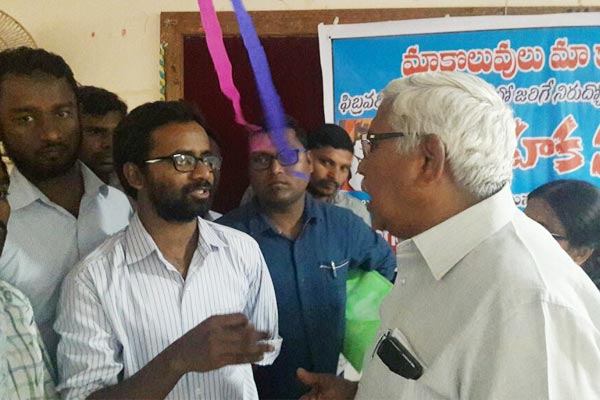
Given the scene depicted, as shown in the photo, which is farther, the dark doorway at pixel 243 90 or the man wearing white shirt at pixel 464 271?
the dark doorway at pixel 243 90

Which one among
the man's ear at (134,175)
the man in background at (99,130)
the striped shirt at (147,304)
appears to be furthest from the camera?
the man in background at (99,130)

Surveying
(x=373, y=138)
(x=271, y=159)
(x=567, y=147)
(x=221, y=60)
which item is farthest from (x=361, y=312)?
(x=567, y=147)

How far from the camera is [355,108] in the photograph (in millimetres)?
2725

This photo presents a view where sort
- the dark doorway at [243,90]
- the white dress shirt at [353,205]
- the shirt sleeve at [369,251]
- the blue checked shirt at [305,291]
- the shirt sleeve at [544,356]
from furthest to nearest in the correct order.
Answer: the dark doorway at [243,90], the white dress shirt at [353,205], the shirt sleeve at [369,251], the blue checked shirt at [305,291], the shirt sleeve at [544,356]

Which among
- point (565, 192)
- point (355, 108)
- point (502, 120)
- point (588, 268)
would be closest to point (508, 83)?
point (355, 108)

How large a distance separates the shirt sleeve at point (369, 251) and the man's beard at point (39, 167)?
2.87 feet

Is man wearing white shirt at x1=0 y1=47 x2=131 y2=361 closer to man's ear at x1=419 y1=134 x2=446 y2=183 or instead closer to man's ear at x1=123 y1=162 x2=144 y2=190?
man's ear at x1=123 y1=162 x2=144 y2=190

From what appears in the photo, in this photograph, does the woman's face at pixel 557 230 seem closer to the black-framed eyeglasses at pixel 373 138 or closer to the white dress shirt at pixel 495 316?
the white dress shirt at pixel 495 316

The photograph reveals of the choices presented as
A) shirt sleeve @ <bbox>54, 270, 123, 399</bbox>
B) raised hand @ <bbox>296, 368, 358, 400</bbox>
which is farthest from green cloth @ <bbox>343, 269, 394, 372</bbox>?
shirt sleeve @ <bbox>54, 270, 123, 399</bbox>

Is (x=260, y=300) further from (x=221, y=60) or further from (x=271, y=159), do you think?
(x=221, y=60)

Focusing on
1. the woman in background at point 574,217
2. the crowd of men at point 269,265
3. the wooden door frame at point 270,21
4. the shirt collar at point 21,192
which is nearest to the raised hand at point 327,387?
the crowd of men at point 269,265

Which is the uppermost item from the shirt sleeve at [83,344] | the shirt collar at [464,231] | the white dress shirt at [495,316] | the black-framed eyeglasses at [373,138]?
the black-framed eyeglasses at [373,138]

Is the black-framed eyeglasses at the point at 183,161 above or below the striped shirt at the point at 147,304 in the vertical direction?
above

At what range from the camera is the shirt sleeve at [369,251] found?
6.08 ft
